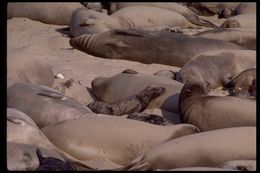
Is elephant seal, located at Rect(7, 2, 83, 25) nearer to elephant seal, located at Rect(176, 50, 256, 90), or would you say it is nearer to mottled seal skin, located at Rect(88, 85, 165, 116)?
elephant seal, located at Rect(176, 50, 256, 90)

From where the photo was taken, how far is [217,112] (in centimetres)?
378

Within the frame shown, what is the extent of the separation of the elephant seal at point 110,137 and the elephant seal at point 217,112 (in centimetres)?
21

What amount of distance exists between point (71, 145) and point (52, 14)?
4.53 m

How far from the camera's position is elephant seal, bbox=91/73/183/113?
15.1ft

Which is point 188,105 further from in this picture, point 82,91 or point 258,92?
point 82,91

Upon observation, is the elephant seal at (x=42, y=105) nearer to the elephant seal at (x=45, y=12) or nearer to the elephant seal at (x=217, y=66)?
the elephant seal at (x=217, y=66)

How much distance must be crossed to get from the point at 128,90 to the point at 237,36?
212 cm

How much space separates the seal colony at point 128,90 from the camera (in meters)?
3.13

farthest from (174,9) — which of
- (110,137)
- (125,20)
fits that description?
(110,137)

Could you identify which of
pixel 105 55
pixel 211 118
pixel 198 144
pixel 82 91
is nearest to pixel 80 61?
pixel 105 55

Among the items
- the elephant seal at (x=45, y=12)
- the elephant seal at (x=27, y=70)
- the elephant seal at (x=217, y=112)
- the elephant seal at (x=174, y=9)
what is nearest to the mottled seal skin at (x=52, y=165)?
the elephant seal at (x=217, y=112)

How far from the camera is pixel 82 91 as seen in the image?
502 centimetres

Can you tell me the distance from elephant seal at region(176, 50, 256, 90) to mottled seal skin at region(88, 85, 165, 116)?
711mm
